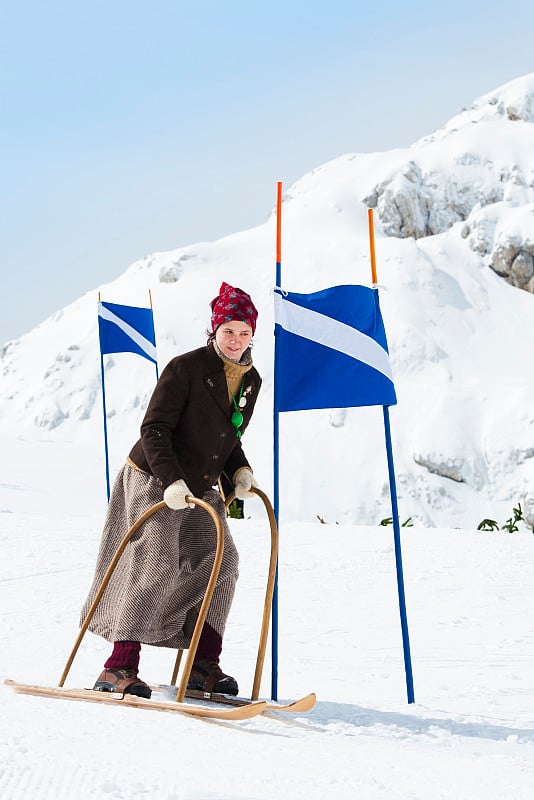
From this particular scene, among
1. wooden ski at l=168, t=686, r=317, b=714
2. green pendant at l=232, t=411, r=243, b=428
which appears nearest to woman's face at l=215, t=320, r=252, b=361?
green pendant at l=232, t=411, r=243, b=428

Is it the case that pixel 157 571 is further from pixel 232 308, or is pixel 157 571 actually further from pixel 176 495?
pixel 232 308

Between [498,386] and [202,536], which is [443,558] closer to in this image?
[202,536]

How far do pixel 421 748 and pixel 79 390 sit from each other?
88.7 feet

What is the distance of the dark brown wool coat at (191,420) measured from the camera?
328 cm

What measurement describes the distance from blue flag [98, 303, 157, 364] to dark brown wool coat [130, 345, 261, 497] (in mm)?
6029

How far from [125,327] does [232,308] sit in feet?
20.4

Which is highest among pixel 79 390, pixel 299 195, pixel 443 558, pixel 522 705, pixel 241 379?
pixel 299 195

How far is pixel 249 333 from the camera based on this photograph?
341 cm

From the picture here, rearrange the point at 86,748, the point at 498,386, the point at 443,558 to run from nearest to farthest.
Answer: the point at 86,748, the point at 443,558, the point at 498,386

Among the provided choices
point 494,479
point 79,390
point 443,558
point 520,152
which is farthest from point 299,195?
point 443,558

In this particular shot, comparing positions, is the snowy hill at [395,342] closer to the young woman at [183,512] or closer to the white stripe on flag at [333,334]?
the white stripe on flag at [333,334]

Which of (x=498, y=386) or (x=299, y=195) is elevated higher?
(x=299, y=195)

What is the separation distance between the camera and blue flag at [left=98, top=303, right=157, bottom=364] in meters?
9.34

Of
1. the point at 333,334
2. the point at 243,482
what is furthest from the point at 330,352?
the point at 243,482
